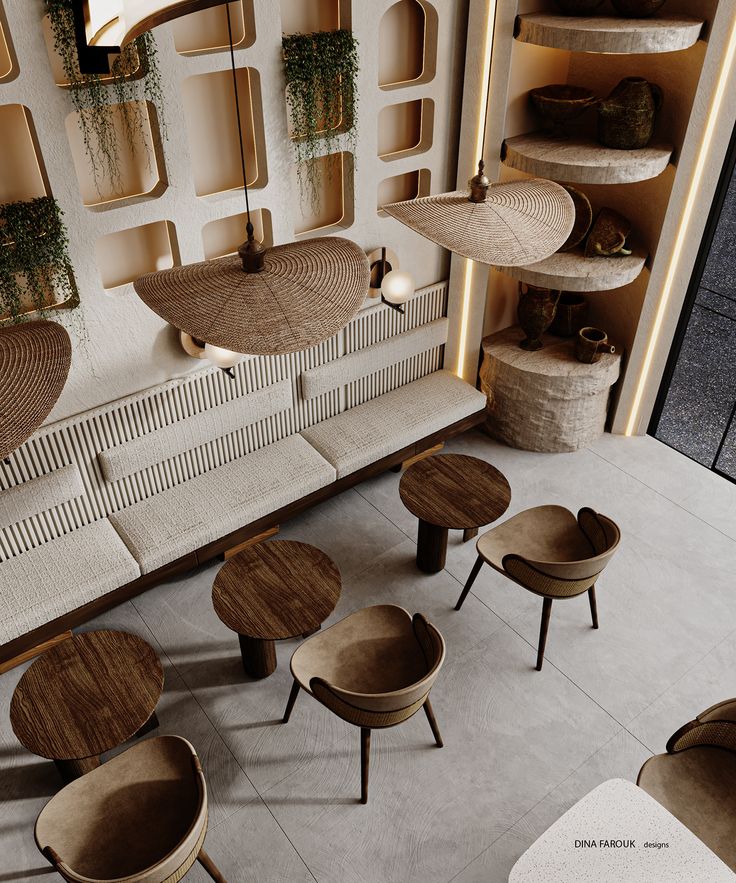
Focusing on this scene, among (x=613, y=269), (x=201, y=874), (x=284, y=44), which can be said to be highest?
(x=284, y=44)

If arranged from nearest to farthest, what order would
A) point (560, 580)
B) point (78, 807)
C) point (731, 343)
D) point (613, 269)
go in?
point (78, 807) < point (560, 580) < point (613, 269) < point (731, 343)

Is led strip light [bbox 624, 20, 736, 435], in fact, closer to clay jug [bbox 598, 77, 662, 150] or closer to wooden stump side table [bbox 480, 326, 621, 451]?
wooden stump side table [bbox 480, 326, 621, 451]

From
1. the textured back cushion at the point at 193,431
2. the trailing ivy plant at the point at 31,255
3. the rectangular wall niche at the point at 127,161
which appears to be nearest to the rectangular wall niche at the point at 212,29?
the rectangular wall niche at the point at 127,161

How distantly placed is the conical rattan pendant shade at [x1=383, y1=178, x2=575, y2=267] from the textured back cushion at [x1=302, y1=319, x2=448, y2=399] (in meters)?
2.50

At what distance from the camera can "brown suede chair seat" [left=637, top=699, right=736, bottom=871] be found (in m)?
3.28

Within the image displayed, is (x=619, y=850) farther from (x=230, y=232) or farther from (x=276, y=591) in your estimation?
(x=230, y=232)

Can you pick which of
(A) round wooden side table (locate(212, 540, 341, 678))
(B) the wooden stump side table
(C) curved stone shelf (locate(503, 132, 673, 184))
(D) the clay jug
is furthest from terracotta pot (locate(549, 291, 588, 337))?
(A) round wooden side table (locate(212, 540, 341, 678))

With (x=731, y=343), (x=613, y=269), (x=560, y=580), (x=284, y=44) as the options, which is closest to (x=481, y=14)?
(x=284, y=44)

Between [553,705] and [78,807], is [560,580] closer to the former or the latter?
[553,705]

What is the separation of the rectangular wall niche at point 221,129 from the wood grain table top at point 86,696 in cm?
262

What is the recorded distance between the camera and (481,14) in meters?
4.64

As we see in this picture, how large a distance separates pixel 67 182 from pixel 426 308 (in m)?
2.82

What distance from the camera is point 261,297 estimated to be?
2.26m

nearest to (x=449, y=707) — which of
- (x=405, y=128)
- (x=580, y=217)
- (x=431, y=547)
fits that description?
(x=431, y=547)
